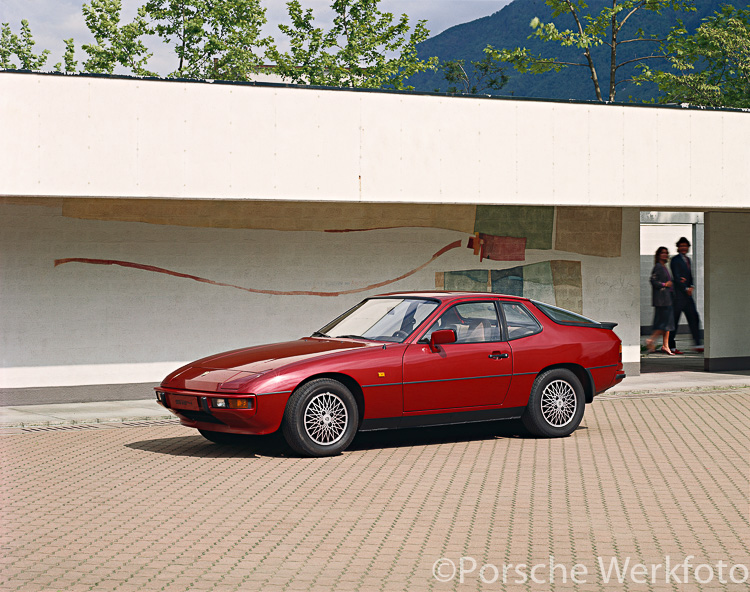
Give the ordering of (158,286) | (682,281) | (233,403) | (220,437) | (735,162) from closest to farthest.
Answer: (233,403) → (220,437) → (158,286) → (735,162) → (682,281)

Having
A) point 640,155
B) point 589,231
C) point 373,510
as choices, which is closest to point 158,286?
point 589,231

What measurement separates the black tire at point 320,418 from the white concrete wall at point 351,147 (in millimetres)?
5546

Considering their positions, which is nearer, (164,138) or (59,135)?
(59,135)

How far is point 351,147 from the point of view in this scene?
14617mm

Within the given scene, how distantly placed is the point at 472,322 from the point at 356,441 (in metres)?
1.82

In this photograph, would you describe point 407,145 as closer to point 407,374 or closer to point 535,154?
point 535,154

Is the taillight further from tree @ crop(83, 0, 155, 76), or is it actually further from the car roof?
tree @ crop(83, 0, 155, 76)

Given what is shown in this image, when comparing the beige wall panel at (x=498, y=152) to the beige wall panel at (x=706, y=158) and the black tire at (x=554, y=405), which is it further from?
the black tire at (x=554, y=405)

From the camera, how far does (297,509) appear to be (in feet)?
23.4

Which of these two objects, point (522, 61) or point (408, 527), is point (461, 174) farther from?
point (522, 61)

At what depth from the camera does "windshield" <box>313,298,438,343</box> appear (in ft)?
33.7

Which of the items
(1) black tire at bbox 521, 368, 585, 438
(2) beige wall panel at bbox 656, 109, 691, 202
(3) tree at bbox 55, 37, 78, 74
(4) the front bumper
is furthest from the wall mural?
(3) tree at bbox 55, 37, 78, 74

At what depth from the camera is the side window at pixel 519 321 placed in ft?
35.1

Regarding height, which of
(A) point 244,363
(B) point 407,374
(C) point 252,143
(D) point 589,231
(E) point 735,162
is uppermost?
(C) point 252,143
